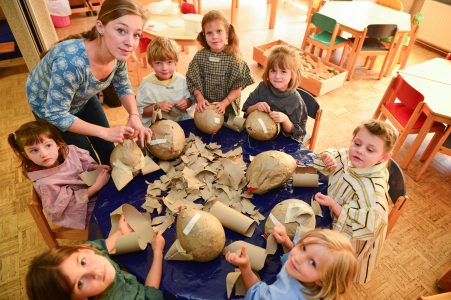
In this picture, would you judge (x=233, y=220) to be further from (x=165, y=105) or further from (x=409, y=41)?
(x=409, y=41)

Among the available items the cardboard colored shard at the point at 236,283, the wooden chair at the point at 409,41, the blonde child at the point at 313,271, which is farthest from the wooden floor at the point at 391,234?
the cardboard colored shard at the point at 236,283

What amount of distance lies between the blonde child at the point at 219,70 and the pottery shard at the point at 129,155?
0.77 m

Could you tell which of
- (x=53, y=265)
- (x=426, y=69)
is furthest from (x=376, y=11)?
(x=53, y=265)

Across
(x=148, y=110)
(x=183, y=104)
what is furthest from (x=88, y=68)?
(x=183, y=104)

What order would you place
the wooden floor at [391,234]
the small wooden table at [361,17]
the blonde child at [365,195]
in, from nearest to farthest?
the blonde child at [365,195]
the wooden floor at [391,234]
the small wooden table at [361,17]

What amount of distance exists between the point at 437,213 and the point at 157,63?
301 centimetres

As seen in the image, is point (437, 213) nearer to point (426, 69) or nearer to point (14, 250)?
point (426, 69)

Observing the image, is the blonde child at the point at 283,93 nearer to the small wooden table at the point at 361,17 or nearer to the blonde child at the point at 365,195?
the blonde child at the point at 365,195

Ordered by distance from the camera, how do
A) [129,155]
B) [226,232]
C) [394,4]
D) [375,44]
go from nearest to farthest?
[226,232] < [129,155] < [375,44] < [394,4]

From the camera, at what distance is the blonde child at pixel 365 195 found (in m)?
1.63

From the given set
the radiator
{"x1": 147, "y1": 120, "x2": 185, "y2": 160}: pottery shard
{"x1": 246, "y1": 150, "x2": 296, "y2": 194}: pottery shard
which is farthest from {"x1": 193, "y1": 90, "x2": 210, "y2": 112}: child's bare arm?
the radiator

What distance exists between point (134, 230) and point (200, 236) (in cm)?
40

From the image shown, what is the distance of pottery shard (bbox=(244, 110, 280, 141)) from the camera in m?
2.14

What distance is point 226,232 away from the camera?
1.62 meters
